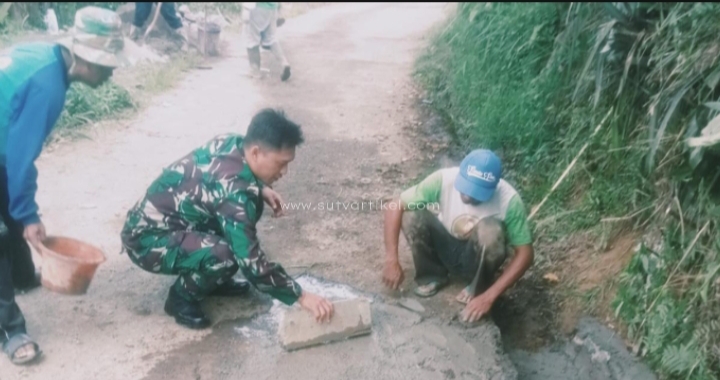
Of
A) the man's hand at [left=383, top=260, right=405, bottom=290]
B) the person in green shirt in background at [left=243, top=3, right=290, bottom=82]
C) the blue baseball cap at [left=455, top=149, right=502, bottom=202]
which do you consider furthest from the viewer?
the person in green shirt in background at [left=243, top=3, right=290, bottom=82]

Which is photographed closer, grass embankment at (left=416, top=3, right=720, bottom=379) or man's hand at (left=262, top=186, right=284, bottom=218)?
grass embankment at (left=416, top=3, right=720, bottom=379)

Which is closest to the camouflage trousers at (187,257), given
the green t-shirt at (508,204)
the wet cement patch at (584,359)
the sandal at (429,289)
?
the green t-shirt at (508,204)

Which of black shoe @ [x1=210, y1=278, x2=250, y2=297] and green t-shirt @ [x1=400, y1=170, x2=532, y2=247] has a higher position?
green t-shirt @ [x1=400, y1=170, x2=532, y2=247]

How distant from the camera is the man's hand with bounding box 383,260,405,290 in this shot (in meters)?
3.63

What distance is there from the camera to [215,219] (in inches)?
125

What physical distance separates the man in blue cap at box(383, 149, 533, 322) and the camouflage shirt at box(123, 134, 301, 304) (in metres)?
0.85

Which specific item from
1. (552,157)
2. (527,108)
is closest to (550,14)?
(527,108)

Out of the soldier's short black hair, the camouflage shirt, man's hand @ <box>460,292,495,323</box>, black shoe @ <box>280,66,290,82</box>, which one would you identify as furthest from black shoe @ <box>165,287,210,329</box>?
black shoe @ <box>280,66,290,82</box>

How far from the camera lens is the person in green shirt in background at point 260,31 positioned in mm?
8062

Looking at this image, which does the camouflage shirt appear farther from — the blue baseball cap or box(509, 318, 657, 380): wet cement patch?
box(509, 318, 657, 380): wet cement patch

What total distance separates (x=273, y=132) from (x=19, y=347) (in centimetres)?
145

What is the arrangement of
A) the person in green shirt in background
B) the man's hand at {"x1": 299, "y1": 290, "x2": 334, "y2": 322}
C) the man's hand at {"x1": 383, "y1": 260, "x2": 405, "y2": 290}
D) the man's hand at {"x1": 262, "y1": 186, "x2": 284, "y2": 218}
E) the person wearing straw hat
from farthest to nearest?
the person in green shirt in background, the man's hand at {"x1": 383, "y1": 260, "x2": 405, "y2": 290}, the man's hand at {"x1": 262, "y1": 186, "x2": 284, "y2": 218}, the man's hand at {"x1": 299, "y1": 290, "x2": 334, "y2": 322}, the person wearing straw hat

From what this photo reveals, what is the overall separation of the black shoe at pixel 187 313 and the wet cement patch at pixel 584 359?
64.4 inches

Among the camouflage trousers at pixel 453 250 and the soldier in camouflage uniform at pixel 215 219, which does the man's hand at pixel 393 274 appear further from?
the soldier in camouflage uniform at pixel 215 219
